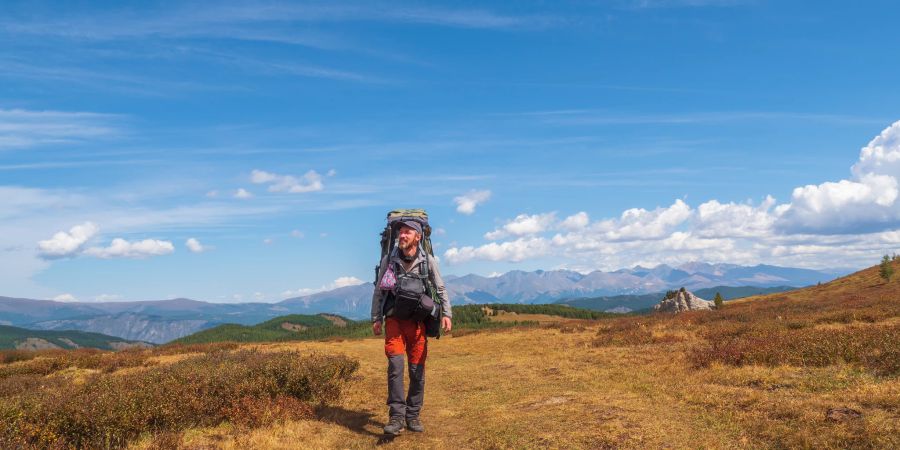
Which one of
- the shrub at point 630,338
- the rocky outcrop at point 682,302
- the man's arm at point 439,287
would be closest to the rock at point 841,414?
the man's arm at point 439,287

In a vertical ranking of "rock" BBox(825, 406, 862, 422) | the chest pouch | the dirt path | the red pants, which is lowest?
the dirt path

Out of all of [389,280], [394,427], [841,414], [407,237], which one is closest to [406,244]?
[407,237]

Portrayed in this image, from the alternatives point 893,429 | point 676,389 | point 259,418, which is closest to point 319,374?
point 259,418

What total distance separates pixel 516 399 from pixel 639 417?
3480 millimetres

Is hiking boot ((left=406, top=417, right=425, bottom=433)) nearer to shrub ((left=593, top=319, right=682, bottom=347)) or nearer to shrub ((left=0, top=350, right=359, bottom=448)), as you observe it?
shrub ((left=0, top=350, right=359, bottom=448))

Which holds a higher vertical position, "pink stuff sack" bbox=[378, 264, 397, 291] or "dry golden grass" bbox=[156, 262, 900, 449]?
"pink stuff sack" bbox=[378, 264, 397, 291]

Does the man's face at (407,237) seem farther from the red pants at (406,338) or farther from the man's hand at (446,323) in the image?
the man's hand at (446,323)

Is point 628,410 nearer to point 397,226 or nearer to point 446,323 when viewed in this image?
point 446,323

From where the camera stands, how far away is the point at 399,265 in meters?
10.0

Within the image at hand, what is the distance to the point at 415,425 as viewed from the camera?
9.77 m

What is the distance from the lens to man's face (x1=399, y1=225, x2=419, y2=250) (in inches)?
390

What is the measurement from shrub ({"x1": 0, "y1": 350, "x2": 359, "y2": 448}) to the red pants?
290cm

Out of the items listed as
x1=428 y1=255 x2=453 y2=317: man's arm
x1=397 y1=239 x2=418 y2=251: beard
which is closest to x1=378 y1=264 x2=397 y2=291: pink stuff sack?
x1=397 y1=239 x2=418 y2=251: beard

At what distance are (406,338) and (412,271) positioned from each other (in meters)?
Result: 1.34
